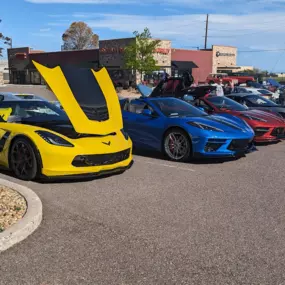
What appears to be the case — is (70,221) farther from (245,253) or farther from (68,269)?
(245,253)

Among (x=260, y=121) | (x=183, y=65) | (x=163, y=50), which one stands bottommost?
(x=260, y=121)

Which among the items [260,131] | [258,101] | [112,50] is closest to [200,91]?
[258,101]

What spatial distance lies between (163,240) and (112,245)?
507 mm

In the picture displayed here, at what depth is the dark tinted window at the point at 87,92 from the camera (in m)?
6.45

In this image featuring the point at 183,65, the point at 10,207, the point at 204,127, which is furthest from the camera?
the point at 183,65

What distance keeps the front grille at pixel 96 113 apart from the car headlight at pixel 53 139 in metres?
0.68

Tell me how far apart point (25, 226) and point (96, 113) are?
9.62 feet

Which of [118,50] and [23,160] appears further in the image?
[118,50]

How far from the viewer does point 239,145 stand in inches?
308

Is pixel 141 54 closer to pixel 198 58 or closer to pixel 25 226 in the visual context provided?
pixel 198 58

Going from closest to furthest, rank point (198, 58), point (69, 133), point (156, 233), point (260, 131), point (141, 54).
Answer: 1. point (156, 233)
2. point (69, 133)
3. point (260, 131)
4. point (141, 54)
5. point (198, 58)

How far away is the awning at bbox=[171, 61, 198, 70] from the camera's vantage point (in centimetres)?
5119

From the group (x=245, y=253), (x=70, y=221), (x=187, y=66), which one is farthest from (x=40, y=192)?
(x=187, y=66)

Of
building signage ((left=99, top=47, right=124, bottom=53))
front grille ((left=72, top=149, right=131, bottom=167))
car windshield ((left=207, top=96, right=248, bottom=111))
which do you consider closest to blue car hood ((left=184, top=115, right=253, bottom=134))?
front grille ((left=72, top=149, right=131, bottom=167))
